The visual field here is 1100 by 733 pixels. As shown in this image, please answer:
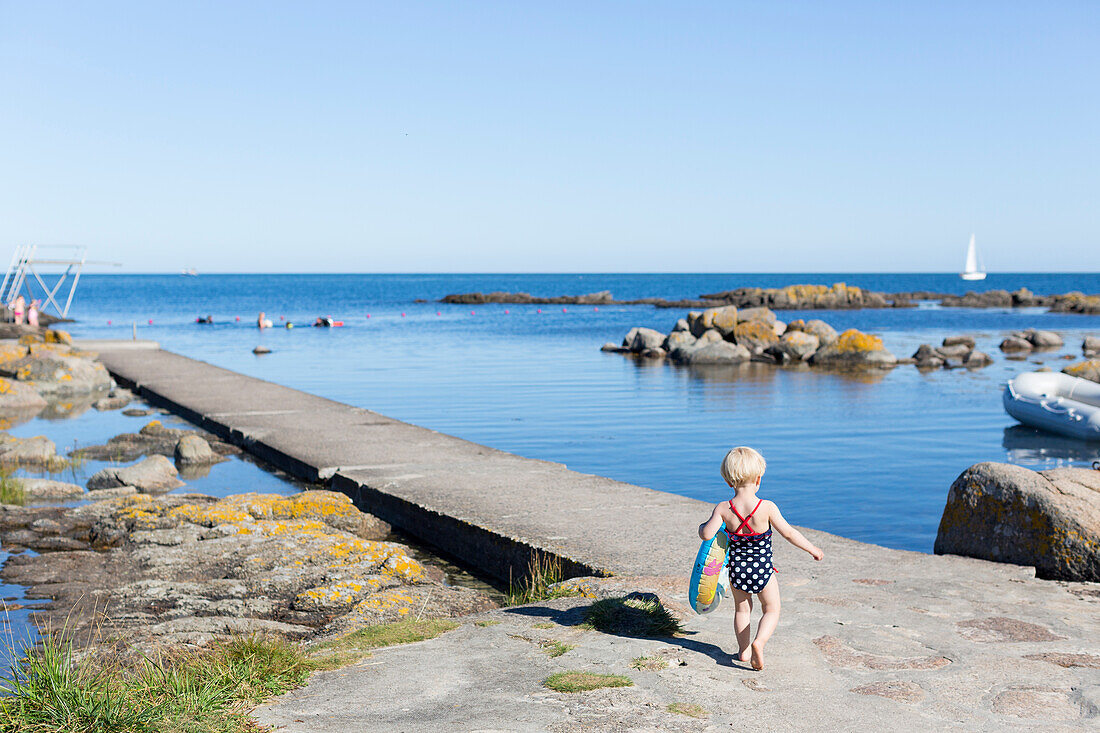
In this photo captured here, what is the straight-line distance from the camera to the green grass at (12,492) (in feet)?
35.0

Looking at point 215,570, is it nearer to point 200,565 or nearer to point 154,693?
point 200,565

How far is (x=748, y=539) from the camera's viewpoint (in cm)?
470

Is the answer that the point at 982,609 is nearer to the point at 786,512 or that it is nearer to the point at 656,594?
the point at 656,594

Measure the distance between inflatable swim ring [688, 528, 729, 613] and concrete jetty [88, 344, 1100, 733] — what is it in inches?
A: 12.7

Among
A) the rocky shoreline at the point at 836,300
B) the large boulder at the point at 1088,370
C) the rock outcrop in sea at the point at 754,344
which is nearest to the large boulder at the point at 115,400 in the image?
the rock outcrop in sea at the point at 754,344

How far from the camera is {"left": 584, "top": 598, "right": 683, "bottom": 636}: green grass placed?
5.16 metres

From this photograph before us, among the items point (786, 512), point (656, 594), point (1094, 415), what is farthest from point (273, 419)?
point (1094, 415)

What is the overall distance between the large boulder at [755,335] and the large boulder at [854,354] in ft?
7.99

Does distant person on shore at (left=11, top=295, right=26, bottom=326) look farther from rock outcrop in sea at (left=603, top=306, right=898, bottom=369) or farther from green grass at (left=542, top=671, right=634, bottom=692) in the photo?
green grass at (left=542, top=671, right=634, bottom=692)

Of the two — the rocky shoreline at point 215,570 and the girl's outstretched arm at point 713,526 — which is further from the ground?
the girl's outstretched arm at point 713,526

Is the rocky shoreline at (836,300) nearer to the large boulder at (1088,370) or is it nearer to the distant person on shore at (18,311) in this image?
the large boulder at (1088,370)

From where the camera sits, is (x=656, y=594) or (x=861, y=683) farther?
(x=656, y=594)

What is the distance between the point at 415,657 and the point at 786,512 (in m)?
7.44

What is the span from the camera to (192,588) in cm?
709
